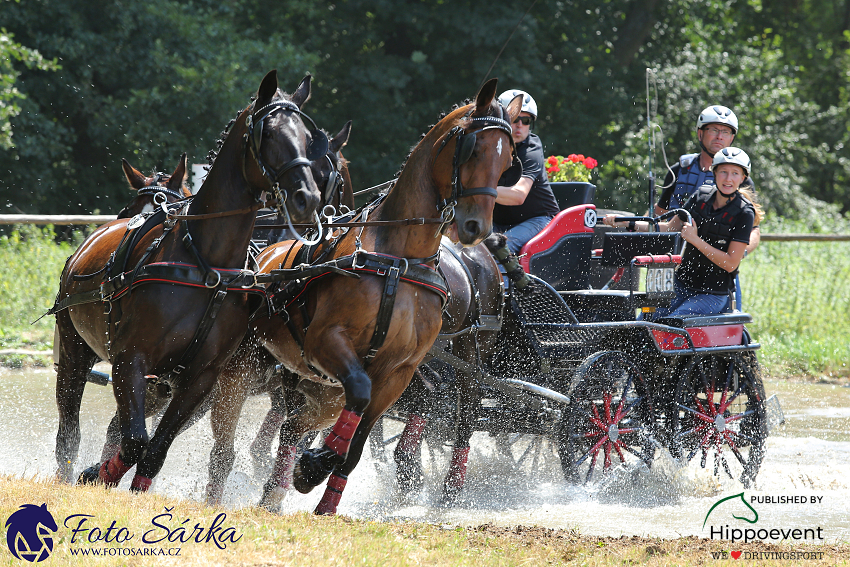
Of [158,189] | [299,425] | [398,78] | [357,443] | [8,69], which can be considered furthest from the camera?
[398,78]

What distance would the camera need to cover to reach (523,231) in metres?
6.02

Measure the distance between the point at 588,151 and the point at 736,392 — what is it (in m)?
13.1

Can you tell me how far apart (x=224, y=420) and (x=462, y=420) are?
1.48 metres

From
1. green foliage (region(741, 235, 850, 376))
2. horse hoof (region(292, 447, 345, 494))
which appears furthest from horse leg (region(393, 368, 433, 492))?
green foliage (region(741, 235, 850, 376))

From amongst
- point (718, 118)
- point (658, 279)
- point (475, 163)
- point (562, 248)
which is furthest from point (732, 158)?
point (475, 163)

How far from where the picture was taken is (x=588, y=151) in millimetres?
18891

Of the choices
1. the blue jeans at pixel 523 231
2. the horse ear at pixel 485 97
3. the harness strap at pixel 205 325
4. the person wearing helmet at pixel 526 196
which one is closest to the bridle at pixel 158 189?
the harness strap at pixel 205 325

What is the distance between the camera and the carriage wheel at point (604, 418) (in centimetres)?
560

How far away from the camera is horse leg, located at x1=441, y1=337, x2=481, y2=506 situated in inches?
210

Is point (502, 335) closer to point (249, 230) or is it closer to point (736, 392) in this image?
point (736, 392)

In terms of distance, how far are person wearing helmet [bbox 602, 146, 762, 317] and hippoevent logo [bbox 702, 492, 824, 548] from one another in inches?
51.4

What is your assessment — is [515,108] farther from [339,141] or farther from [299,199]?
[339,141]

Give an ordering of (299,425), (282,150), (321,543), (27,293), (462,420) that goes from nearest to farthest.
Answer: (321,543) → (282,150) → (299,425) → (462,420) → (27,293)

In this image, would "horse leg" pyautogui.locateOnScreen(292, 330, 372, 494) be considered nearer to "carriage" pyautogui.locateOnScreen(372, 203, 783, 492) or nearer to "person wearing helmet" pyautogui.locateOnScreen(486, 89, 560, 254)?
"carriage" pyautogui.locateOnScreen(372, 203, 783, 492)
